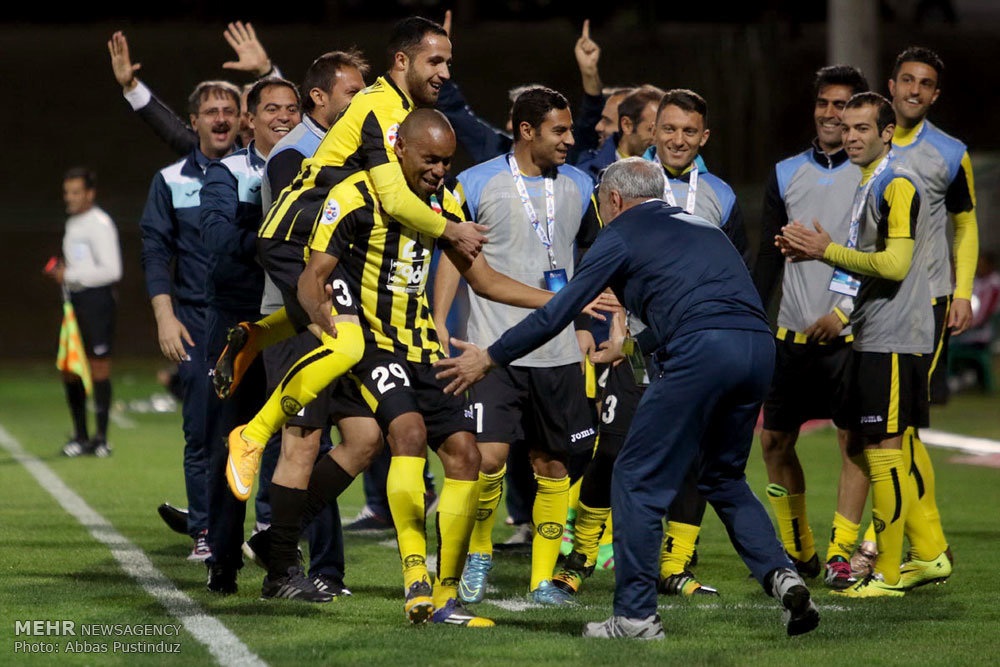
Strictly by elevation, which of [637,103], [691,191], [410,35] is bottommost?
[691,191]

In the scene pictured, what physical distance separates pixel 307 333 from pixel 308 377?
0.41m

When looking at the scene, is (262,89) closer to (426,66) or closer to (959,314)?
(426,66)

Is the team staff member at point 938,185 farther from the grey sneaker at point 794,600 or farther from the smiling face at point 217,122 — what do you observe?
the smiling face at point 217,122

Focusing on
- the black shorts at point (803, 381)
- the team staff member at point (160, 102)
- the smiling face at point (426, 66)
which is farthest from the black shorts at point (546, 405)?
the team staff member at point (160, 102)

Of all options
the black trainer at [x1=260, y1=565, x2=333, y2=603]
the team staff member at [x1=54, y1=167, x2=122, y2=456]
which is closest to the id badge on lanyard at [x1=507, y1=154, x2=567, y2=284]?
the black trainer at [x1=260, y1=565, x2=333, y2=603]

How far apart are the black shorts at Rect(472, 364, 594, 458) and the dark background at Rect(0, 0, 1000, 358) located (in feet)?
65.2

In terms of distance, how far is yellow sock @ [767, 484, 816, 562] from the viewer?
23.8ft

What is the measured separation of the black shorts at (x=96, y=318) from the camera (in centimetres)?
1312

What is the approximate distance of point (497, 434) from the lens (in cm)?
647

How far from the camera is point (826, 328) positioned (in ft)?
22.9

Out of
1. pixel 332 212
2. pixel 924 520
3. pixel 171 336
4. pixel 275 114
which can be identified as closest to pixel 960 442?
pixel 924 520

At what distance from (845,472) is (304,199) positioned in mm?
3113

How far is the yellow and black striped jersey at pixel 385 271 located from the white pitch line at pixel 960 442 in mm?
8377

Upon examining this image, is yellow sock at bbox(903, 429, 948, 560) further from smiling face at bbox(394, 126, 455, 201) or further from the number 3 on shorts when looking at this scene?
smiling face at bbox(394, 126, 455, 201)
